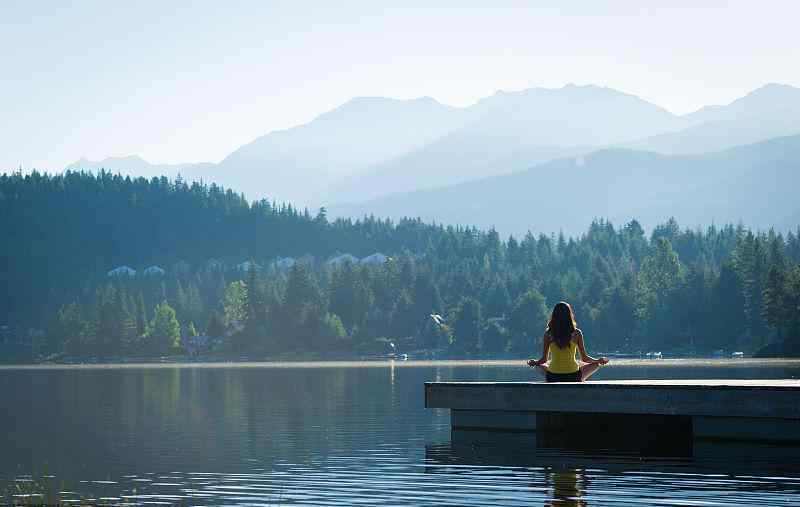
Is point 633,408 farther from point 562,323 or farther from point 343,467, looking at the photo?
point 343,467

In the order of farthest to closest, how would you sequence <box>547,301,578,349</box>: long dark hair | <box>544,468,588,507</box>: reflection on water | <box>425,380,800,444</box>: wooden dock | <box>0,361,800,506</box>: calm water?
<box>547,301,578,349</box>: long dark hair < <box>425,380,800,444</box>: wooden dock < <box>0,361,800,506</box>: calm water < <box>544,468,588,507</box>: reflection on water

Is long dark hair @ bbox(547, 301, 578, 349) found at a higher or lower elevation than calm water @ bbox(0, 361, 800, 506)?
higher

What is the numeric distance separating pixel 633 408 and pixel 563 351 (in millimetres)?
2893

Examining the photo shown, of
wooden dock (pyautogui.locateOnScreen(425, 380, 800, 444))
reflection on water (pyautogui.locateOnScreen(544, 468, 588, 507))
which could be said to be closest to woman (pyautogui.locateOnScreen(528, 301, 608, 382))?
wooden dock (pyautogui.locateOnScreen(425, 380, 800, 444))

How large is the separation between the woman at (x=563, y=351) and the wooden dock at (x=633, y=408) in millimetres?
819

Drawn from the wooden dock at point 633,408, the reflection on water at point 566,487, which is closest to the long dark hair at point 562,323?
the wooden dock at point 633,408

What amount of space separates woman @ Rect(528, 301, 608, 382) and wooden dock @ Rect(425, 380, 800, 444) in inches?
32.2

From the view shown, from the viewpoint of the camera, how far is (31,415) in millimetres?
62094

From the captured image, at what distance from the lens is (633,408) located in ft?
121

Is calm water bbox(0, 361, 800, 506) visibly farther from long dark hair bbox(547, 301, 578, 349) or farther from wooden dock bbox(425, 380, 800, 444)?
long dark hair bbox(547, 301, 578, 349)

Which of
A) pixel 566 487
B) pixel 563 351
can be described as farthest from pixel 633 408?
pixel 566 487

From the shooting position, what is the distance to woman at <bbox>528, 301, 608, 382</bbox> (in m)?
37.2

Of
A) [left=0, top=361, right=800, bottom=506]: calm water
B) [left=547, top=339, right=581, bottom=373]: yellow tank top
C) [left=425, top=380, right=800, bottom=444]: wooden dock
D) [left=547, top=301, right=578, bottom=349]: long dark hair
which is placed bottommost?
[left=0, top=361, right=800, bottom=506]: calm water

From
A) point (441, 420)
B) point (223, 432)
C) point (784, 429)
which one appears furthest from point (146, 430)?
point (784, 429)
